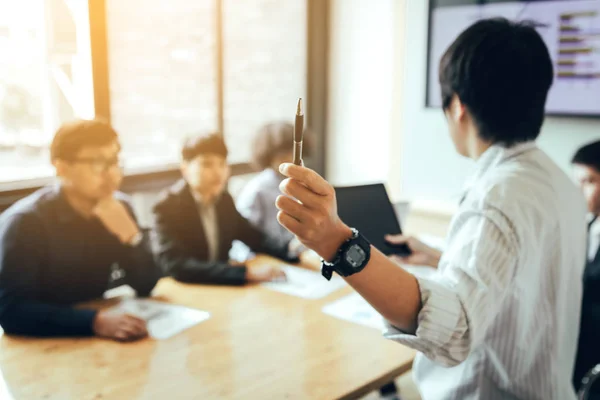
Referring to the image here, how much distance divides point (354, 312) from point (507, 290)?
76 centimetres

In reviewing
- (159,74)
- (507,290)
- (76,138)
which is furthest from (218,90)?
(507,290)

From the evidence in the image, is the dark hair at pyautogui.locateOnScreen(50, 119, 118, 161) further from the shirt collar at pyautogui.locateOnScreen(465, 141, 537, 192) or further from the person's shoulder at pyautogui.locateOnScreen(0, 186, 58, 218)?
the shirt collar at pyautogui.locateOnScreen(465, 141, 537, 192)

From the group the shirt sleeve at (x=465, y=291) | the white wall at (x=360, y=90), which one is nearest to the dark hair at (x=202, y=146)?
the shirt sleeve at (x=465, y=291)

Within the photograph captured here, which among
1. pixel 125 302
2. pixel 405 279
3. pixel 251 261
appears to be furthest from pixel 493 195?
pixel 251 261

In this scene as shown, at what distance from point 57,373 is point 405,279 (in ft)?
2.86

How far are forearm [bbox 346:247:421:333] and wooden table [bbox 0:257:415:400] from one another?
0.44 metres

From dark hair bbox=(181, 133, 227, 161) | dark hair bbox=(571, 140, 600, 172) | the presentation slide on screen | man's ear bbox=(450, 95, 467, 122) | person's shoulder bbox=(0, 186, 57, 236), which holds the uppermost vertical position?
the presentation slide on screen

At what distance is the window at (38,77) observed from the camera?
2.47 m

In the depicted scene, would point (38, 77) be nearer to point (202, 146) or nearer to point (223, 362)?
point (202, 146)

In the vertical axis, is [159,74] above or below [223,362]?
above

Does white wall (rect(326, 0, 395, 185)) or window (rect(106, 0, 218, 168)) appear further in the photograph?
white wall (rect(326, 0, 395, 185))

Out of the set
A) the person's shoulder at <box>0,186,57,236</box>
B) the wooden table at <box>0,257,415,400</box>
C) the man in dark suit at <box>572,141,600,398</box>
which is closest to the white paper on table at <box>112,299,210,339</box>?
Answer: the wooden table at <box>0,257,415,400</box>

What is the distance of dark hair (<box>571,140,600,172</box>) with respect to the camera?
7.30ft

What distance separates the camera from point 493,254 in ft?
3.17
